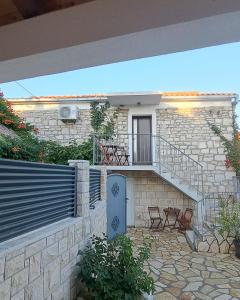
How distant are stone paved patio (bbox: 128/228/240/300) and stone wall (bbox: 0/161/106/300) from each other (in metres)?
1.71

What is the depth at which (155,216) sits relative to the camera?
10203 millimetres

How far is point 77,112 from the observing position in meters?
11.1

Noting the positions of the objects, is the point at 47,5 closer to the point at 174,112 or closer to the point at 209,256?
the point at 209,256

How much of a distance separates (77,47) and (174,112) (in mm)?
9863

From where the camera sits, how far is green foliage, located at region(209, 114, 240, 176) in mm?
10062

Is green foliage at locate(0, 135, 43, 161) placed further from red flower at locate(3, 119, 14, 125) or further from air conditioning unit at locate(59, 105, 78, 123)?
air conditioning unit at locate(59, 105, 78, 123)

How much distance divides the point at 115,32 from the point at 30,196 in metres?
1.80

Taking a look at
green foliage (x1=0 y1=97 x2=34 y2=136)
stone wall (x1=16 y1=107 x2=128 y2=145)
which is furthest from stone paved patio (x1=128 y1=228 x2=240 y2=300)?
green foliage (x1=0 y1=97 x2=34 y2=136)

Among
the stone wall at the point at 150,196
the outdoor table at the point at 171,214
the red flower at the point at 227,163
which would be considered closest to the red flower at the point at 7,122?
the stone wall at the point at 150,196

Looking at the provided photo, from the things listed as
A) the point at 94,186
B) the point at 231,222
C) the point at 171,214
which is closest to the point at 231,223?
the point at 231,222

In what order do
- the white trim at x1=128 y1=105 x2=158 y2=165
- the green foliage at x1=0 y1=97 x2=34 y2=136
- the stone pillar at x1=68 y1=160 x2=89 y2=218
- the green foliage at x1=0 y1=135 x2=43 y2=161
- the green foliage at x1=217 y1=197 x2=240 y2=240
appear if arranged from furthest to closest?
the white trim at x1=128 y1=105 x2=158 y2=165
the green foliage at x1=0 y1=97 x2=34 y2=136
the green foliage at x1=217 y1=197 x2=240 y2=240
the green foliage at x1=0 y1=135 x2=43 y2=161
the stone pillar at x1=68 y1=160 x2=89 y2=218

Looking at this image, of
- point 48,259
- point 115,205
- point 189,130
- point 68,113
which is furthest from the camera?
point 68,113

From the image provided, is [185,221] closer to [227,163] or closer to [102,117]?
[227,163]

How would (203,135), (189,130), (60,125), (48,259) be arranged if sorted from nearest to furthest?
(48,259) < (203,135) < (189,130) < (60,125)
